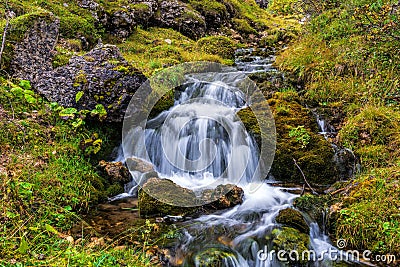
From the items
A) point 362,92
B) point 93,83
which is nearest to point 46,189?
point 93,83

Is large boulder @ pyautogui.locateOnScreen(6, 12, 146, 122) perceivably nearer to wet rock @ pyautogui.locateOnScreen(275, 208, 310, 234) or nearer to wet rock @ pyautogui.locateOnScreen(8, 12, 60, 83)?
wet rock @ pyautogui.locateOnScreen(8, 12, 60, 83)

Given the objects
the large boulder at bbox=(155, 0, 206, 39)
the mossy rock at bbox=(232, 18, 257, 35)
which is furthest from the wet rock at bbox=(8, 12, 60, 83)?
the mossy rock at bbox=(232, 18, 257, 35)

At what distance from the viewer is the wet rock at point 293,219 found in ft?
13.1

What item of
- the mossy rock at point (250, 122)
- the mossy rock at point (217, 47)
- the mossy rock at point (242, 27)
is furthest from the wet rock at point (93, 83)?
the mossy rock at point (242, 27)

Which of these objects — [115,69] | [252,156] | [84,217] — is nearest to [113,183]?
[84,217]

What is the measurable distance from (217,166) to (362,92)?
3749mm

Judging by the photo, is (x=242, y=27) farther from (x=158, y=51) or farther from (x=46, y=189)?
(x=46, y=189)

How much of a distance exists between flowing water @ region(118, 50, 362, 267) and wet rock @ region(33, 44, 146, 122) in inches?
32.0

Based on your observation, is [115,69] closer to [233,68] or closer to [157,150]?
[157,150]

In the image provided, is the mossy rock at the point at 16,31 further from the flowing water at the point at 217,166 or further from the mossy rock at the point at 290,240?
the mossy rock at the point at 290,240

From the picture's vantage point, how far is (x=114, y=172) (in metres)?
5.37

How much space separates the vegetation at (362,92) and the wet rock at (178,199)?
162cm

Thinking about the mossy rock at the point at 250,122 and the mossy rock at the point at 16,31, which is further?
the mossy rock at the point at 250,122

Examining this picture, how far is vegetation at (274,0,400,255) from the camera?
154 inches
